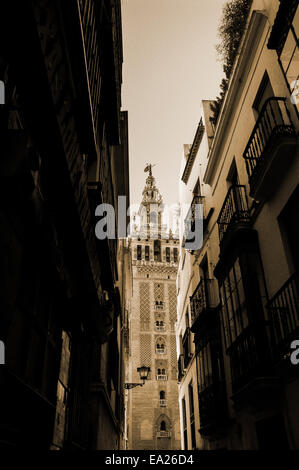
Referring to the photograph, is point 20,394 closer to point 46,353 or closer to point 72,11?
point 46,353

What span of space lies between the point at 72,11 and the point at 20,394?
134 inches

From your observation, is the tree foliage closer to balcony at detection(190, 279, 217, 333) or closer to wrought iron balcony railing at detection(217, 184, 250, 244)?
wrought iron balcony railing at detection(217, 184, 250, 244)

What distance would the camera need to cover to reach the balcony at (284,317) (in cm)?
564

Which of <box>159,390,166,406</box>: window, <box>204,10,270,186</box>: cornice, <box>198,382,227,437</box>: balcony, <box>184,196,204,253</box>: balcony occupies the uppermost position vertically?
<box>159,390,166,406</box>: window

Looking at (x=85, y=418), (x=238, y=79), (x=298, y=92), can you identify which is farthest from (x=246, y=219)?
(x=85, y=418)

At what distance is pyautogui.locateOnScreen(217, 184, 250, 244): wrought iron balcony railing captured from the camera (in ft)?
27.6

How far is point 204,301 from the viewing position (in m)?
11.4

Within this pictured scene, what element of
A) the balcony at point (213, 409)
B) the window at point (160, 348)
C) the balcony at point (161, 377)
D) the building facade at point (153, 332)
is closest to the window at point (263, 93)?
the balcony at point (213, 409)

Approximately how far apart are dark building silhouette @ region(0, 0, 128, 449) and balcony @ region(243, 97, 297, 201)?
306 centimetres

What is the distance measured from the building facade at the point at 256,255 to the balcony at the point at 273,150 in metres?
0.02

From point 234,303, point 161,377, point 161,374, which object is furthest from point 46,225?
point 161,374

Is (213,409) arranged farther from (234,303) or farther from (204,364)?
(234,303)

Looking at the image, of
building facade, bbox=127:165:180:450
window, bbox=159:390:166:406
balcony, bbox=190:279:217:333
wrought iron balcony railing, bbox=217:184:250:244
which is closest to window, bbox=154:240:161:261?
building facade, bbox=127:165:180:450

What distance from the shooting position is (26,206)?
2713mm
